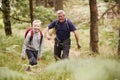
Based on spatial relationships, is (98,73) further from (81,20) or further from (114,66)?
(81,20)

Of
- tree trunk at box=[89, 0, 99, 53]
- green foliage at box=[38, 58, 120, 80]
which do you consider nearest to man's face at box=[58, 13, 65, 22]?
tree trunk at box=[89, 0, 99, 53]

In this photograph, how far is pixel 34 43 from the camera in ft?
28.5

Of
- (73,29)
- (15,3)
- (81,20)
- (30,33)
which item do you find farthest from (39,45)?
(81,20)

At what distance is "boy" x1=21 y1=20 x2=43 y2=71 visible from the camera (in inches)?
332

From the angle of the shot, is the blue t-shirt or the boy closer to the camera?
the boy

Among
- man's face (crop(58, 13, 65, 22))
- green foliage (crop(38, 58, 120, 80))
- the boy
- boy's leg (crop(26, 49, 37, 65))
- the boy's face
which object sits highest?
green foliage (crop(38, 58, 120, 80))

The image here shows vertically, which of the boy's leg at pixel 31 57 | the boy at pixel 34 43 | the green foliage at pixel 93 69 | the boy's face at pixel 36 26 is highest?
the green foliage at pixel 93 69

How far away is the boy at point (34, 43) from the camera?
8420mm

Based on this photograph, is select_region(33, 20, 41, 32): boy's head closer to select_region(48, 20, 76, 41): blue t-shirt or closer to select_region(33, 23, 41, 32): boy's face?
select_region(33, 23, 41, 32): boy's face

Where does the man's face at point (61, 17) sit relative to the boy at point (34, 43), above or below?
above

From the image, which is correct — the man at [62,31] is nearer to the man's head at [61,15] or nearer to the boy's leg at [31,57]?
the man's head at [61,15]

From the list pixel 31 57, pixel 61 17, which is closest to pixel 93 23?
pixel 61 17

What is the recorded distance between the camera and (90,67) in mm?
2373

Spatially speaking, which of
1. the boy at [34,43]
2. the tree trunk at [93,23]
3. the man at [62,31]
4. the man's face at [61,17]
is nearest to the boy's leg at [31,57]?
the boy at [34,43]
